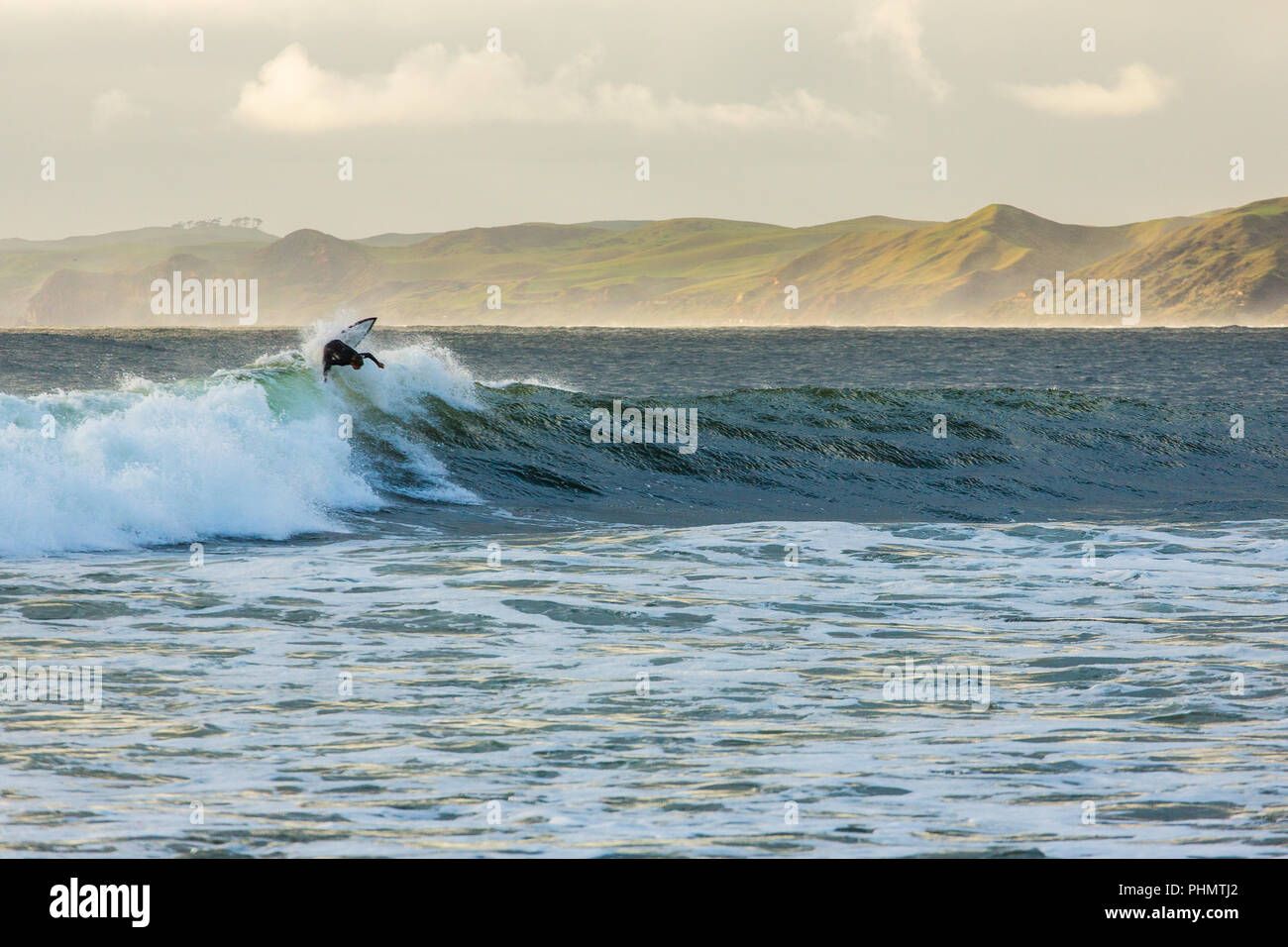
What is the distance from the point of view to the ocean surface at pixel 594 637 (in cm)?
630

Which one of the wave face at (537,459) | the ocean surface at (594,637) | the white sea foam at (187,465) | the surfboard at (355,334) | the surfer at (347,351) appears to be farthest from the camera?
the surfboard at (355,334)

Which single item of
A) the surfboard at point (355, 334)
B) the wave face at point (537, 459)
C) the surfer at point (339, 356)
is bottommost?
the wave face at point (537, 459)

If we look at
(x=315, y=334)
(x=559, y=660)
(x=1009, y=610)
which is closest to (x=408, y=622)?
(x=559, y=660)

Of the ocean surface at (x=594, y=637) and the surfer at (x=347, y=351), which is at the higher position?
the surfer at (x=347, y=351)

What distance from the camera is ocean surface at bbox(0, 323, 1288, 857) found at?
6.30 m

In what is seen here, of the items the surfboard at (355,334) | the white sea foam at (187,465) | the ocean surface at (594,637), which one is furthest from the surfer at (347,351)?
the white sea foam at (187,465)

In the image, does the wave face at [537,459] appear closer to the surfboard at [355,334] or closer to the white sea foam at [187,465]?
the white sea foam at [187,465]

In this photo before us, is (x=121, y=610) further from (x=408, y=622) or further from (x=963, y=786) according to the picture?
(x=963, y=786)

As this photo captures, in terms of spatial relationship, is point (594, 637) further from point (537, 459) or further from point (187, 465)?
point (537, 459)

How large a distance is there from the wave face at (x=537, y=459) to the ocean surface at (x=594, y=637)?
92 mm

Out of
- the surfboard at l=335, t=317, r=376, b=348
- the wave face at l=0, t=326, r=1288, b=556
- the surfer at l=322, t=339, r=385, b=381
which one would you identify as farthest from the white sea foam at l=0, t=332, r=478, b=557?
the surfboard at l=335, t=317, r=376, b=348

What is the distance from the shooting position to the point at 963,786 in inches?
265

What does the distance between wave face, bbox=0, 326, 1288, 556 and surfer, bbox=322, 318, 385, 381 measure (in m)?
0.35

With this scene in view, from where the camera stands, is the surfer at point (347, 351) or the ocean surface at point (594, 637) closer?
the ocean surface at point (594, 637)
